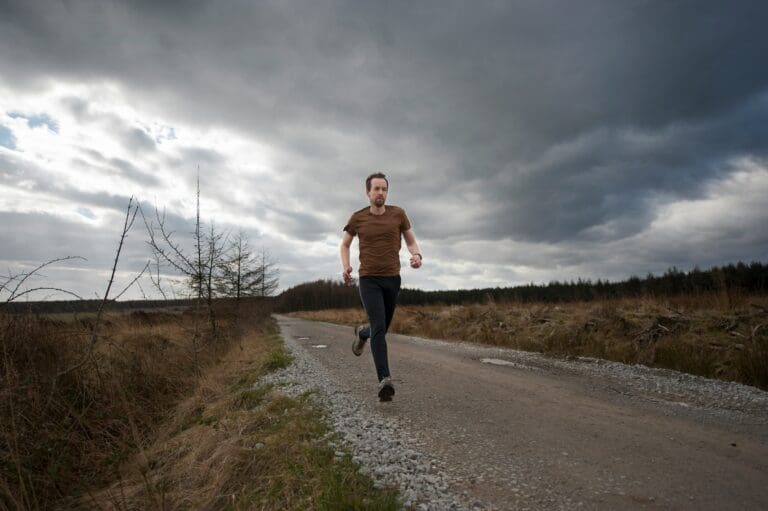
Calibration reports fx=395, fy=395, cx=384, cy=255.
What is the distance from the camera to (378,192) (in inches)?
Result: 184

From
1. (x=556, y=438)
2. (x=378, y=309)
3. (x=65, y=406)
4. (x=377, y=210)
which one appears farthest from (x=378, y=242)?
(x=65, y=406)

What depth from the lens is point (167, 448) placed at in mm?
3996

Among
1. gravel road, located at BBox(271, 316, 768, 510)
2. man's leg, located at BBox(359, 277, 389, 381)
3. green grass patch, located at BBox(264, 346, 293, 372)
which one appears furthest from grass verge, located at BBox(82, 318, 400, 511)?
green grass patch, located at BBox(264, 346, 293, 372)

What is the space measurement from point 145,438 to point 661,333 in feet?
31.2

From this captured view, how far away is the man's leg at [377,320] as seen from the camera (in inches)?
178

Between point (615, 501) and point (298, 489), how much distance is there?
190cm

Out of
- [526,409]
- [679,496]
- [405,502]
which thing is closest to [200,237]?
[526,409]

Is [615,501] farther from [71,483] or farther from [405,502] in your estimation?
[71,483]

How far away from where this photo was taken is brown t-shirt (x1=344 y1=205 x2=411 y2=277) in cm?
460

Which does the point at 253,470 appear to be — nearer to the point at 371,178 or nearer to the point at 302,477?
the point at 302,477

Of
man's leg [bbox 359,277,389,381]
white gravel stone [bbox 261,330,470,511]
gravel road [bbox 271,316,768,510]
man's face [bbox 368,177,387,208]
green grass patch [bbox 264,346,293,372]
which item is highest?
man's face [bbox 368,177,387,208]

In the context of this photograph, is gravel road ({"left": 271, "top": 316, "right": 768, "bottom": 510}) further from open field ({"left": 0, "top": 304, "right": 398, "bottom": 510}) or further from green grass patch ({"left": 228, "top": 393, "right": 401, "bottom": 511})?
open field ({"left": 0, "top": 304, "right": 398, "bottom": 510})

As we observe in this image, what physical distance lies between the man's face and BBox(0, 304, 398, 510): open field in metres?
2.46

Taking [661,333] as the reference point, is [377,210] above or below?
above
